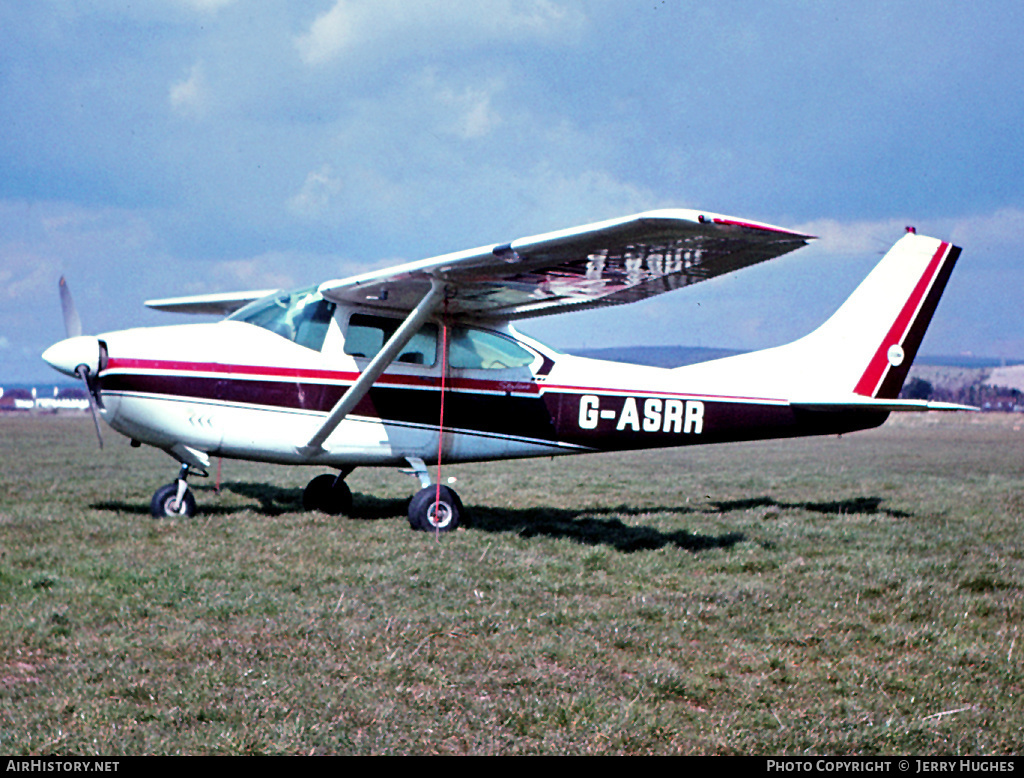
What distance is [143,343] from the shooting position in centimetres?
802

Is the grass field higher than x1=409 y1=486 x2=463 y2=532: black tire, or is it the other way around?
x1=409 y1=486 x2=463 y2=532: black tire

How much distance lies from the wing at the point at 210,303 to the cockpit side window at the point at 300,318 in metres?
3.08

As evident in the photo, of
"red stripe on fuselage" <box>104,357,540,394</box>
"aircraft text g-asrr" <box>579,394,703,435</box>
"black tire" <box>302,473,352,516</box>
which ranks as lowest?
"black tire" <box>302,473,352,516</box>

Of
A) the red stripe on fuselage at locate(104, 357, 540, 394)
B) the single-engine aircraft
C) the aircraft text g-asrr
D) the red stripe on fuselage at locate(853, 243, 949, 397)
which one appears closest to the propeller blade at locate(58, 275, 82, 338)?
the single-engine aircraft

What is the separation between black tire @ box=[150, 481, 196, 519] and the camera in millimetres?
8508

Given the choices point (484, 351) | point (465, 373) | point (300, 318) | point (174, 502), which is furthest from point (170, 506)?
point (484, 351)

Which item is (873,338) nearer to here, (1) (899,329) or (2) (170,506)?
(1) (899,329)

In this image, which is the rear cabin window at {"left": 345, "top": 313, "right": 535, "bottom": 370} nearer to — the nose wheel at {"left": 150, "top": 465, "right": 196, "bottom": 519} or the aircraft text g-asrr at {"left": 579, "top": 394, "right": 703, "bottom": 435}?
the aircraft text g-asrr at {"left": 579, "top": 394, "right": 703, "bottom": 435}

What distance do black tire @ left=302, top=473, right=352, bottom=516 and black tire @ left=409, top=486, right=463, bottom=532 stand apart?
5.51 feet

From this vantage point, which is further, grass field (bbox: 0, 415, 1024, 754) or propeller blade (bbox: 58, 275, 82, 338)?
propeller blade (bbox: 58, 275, 82, 338)

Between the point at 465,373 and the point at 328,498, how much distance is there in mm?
2336

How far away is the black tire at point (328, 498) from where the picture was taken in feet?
31.8

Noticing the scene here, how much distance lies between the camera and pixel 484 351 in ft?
29.9

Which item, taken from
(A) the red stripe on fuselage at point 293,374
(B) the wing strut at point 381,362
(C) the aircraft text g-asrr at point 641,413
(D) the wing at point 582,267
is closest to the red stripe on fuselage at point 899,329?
(C) the aircraft text g-asrr at point 641,413
